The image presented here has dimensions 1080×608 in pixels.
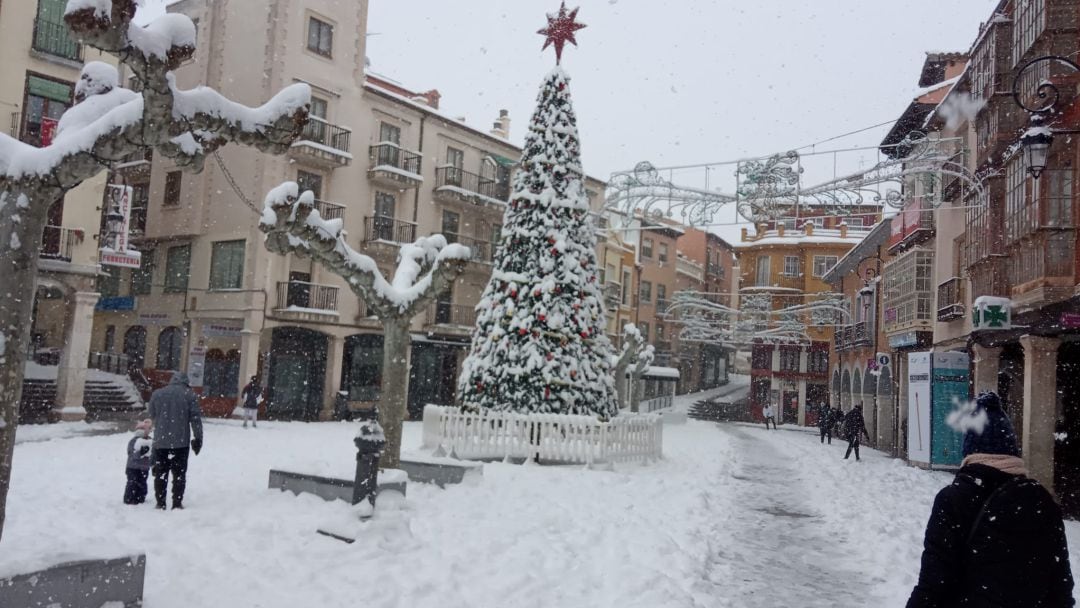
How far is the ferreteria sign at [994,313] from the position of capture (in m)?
14.5

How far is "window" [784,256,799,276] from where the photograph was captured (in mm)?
54594

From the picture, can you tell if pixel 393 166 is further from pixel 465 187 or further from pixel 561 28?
pixel 561 28

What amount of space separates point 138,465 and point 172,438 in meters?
0.48

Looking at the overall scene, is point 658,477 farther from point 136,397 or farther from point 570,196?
point 136,397

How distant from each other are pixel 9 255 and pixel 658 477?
37.8ft

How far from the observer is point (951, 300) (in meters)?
19.4

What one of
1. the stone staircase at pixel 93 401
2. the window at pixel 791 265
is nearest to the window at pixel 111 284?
the stone staircase at pixel 93 401

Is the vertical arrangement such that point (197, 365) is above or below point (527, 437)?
above

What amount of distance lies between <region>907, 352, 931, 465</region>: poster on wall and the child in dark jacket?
679 inches

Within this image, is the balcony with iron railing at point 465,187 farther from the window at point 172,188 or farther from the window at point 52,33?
the window at point 52,33

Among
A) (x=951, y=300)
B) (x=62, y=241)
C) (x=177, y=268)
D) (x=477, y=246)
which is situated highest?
(x=477, y=246)

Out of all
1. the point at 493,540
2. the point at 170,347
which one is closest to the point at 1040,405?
the point at 493,540

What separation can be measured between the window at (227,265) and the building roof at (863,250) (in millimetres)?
22755

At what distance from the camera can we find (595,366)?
16781 millimetres
